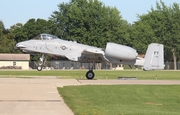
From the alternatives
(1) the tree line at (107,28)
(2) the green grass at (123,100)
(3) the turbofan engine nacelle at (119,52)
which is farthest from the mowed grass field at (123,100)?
(1) the tree line at (107,28)

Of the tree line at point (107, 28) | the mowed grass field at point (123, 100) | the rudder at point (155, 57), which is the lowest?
the mowed grass field at point (123, 100)

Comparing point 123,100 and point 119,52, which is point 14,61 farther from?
point 123,100

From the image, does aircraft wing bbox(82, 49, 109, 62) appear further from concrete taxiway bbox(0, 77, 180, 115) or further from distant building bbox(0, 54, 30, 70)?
distant building bbox(0, 54, 30, 70)

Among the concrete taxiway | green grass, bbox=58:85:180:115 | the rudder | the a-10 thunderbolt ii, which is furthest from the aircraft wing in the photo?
the concrete taxiway

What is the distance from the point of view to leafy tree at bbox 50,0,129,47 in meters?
104

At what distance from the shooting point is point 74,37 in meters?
106

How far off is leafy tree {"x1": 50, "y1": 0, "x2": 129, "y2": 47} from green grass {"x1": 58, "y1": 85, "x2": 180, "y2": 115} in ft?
260

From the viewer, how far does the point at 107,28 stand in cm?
10556

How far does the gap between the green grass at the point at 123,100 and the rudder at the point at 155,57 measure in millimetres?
10530

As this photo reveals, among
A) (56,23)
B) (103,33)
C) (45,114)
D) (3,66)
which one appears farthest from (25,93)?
(56,23)

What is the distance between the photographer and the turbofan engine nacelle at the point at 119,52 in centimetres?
3488

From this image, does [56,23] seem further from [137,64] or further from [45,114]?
[45,114]

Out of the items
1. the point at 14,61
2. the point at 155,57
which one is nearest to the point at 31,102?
the point at 155,57

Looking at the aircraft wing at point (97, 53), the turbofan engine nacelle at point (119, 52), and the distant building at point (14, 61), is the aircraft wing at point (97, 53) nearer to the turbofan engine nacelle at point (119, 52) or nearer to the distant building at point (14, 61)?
the turbofan engine nacelle at point (119, 52)
